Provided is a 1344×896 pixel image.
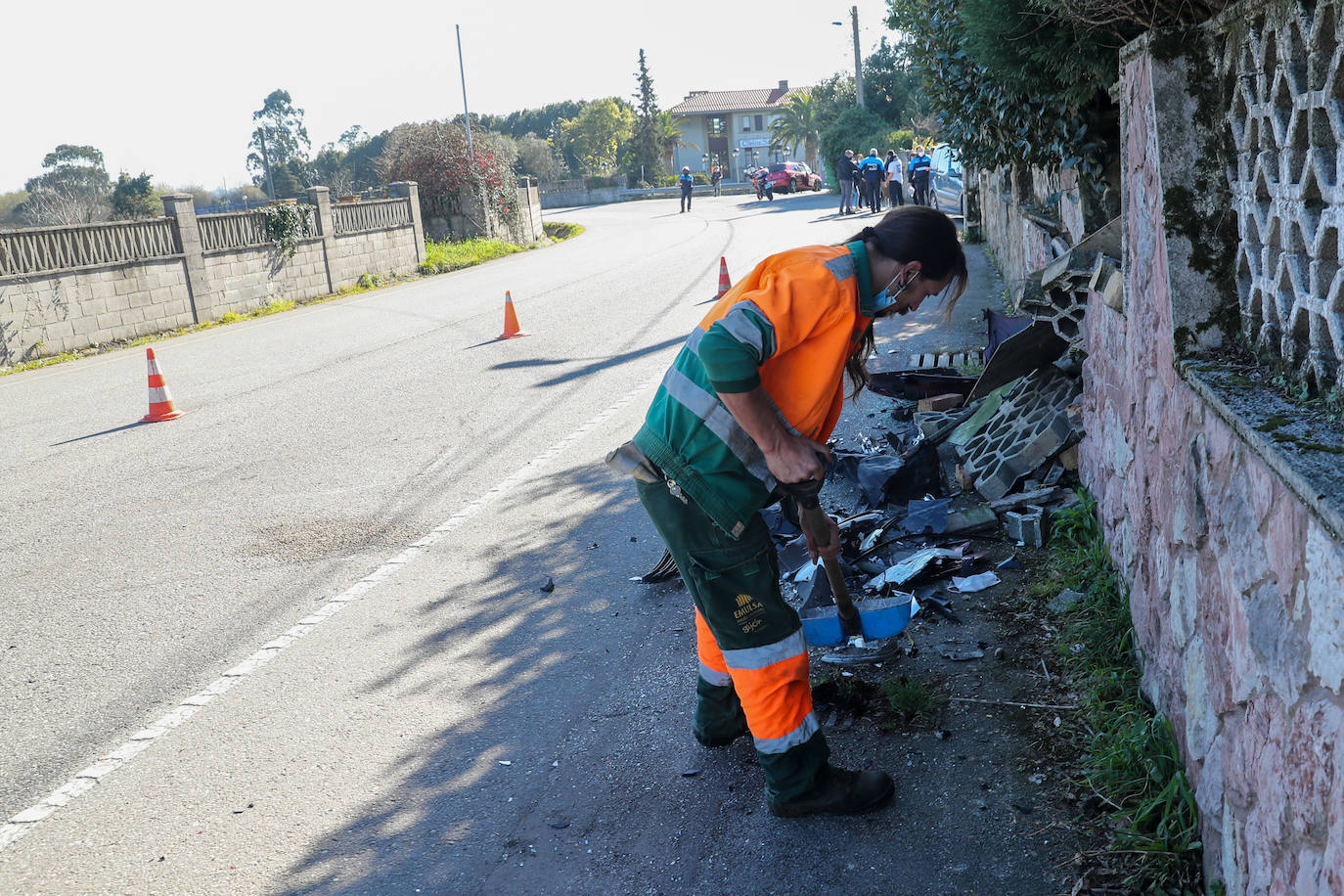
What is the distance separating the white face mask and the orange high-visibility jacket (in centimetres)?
2

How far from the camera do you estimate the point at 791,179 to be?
51875 mm

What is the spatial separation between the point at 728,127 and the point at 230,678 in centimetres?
10183

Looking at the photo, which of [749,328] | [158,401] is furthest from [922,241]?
[158,401]

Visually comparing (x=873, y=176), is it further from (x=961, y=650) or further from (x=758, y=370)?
(x=758, y=370)

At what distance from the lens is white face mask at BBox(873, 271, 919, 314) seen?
3.23 metres

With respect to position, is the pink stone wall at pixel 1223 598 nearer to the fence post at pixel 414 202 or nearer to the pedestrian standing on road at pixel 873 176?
the fence post at pixel 414 202

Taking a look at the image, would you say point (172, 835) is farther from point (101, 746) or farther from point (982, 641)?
point (982, 641)

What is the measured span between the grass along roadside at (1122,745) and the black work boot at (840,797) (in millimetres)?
623

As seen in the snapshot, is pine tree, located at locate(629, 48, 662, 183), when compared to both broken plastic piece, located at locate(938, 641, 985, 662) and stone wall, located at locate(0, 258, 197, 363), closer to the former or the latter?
stone wall, located at locate(0, 258, 197, 363)

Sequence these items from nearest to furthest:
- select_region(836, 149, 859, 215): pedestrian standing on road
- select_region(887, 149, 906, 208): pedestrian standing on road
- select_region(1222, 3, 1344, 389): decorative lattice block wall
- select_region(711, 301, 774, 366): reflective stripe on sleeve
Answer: select_region(1222, 3, 1344, 389): decorative lattice block wall < select_region(711, 301, 774, 366): reflective stripe on sleeve < select_region(887, 149, 906, 208): pedestrian standing on road < select_region(836, 149, 859, 215): pedestrian standing on road

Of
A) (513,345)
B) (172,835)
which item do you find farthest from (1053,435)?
(513,345)

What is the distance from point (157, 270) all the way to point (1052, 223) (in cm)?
1489

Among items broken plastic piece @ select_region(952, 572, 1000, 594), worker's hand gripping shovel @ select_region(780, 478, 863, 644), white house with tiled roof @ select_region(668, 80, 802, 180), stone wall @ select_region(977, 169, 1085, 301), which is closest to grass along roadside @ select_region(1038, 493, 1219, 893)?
broken plastic piece @ select_region(952, 572, 1000, 594)

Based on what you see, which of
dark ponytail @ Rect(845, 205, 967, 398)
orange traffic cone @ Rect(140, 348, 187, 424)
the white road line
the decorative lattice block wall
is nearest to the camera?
the decorative lattice block wall
